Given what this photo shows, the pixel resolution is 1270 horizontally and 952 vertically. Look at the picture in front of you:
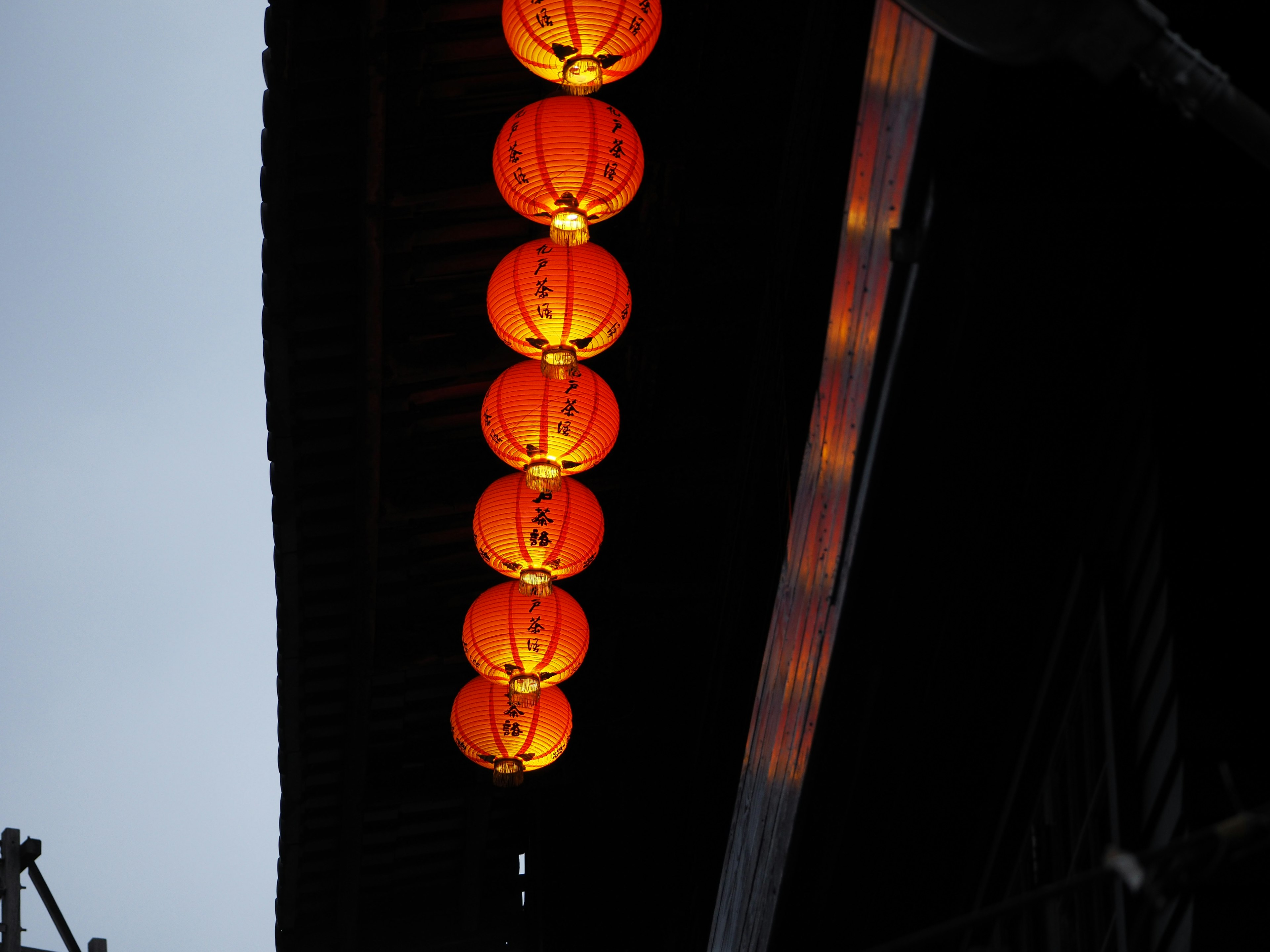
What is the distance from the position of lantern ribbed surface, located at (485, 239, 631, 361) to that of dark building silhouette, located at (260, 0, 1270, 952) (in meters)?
0.85

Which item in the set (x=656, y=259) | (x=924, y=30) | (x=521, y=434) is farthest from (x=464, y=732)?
(x=924, y=30)

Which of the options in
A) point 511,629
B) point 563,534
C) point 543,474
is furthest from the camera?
point 511,629

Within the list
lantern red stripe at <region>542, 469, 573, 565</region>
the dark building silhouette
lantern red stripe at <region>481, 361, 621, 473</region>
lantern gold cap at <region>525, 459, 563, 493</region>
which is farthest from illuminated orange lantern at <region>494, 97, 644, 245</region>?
lantern red stripe at <region>542, 469, 573, 565</region>

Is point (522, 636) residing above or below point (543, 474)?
below

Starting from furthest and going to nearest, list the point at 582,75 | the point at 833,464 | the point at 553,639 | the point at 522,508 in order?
the point at 553,639 < the point at 522,508 < the point at 582,75 < the point at 833,464

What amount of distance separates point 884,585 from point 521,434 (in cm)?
446

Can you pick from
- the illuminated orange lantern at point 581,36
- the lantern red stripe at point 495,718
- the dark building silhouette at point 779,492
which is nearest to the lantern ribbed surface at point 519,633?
the lantern red stripe at point 495,718

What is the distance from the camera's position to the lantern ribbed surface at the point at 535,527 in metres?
9.56

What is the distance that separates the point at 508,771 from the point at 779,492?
334 cm

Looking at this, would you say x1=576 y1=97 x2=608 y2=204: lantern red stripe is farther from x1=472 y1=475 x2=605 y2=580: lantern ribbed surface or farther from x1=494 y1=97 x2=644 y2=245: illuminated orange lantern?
x1=472 y1=475 x2=605 y2=580: lantern ribbed surface

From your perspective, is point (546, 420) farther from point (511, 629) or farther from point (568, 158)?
point (511, 629)

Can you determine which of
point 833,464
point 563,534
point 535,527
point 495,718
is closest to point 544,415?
point 535,527

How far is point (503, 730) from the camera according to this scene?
10852 mm

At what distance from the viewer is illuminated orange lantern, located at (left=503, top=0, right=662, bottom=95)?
7766 mm
